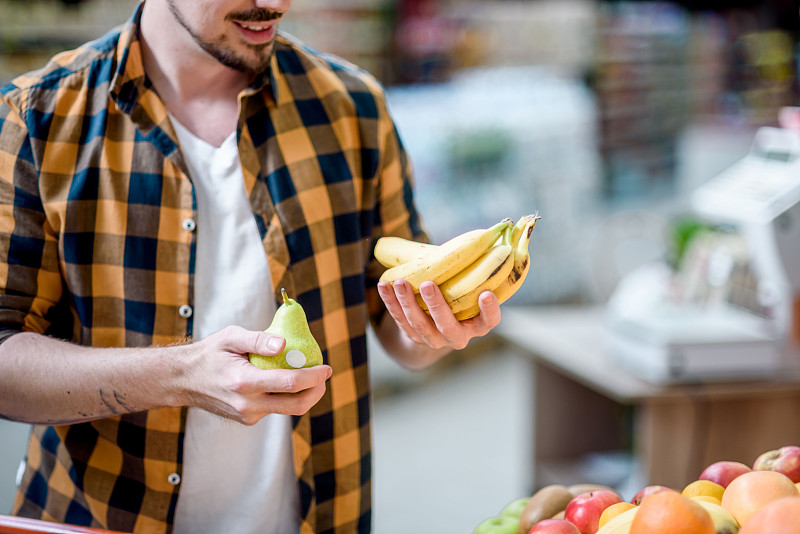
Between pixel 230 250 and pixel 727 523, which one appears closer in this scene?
pixel 727 523

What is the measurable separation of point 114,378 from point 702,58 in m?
6.40

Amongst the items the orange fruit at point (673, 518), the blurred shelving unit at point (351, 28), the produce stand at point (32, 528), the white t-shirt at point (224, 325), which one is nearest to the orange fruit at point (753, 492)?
the orange fruit at point (673, 518)

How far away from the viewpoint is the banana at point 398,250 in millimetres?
1189

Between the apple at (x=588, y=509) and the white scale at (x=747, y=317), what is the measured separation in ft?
3.87

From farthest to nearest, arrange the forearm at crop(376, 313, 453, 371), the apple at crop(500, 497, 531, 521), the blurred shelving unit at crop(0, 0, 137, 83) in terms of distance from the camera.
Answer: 1. the blurred shelving unit at crop(0, 0, 137, 83)
2. the forearm at crop(376, 313, 453, 371)
3. the apple at crop(500, 497, 531, 521)

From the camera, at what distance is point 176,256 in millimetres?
1328

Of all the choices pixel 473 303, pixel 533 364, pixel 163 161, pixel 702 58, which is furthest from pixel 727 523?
pixel 702 58

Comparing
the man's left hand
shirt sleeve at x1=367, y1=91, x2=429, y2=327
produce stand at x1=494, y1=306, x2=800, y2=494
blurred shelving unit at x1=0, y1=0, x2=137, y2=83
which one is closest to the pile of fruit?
the man's left hand

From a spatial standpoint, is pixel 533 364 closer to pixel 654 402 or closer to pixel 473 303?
pixel 654 402

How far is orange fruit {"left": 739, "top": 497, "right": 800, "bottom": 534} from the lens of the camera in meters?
0.88

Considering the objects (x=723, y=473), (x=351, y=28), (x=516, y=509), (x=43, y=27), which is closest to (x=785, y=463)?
(x=723, y=473)

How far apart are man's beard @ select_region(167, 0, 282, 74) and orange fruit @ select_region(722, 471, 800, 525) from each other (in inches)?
41.1

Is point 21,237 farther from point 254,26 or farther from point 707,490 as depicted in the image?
point 707,490

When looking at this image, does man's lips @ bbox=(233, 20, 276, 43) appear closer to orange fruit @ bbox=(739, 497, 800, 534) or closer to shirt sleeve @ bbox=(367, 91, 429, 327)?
shirt sleeve @ bbox=(367, 91, 429, 327)
